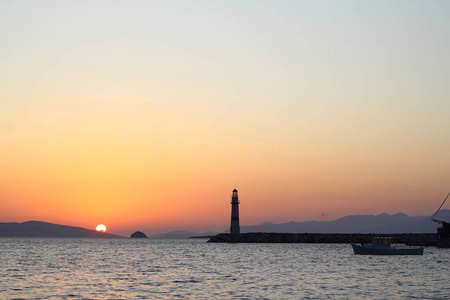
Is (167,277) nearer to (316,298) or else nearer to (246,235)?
(316,298)

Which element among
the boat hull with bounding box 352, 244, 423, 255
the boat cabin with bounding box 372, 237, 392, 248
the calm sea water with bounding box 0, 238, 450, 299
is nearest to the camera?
the calm sea water with bounding box 0, 238, 450, 299

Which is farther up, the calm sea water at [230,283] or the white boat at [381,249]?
the white boat at [381,249]

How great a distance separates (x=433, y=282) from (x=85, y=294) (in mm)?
32322

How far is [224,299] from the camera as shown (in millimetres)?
43125

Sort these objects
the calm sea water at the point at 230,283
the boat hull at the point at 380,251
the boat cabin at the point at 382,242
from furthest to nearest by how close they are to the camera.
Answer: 1. the boat cabin at the point at 382,242
2. the boat hull at the point at 380,251
3. the calm sea water at the point at 230,283

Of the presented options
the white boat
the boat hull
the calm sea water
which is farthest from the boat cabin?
the calm sea water

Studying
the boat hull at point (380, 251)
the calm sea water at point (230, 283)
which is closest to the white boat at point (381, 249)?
the boat hull at point (380, 251)

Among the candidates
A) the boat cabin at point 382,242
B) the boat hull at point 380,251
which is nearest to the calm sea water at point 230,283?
the boat hull at point 380,251

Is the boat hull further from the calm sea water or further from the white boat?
the calm sea water

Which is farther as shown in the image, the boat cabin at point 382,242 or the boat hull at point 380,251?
the boat cabin at point 382,242

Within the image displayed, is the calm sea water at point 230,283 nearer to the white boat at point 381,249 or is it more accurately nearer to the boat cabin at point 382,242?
the white boat at point 381,249

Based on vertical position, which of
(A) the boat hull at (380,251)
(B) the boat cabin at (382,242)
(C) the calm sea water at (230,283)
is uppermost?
(B) the boat cabin at (382,242)

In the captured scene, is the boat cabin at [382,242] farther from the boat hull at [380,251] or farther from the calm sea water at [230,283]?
the calm sea water at [230,283]

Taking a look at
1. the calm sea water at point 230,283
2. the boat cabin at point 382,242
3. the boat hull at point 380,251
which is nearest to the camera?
the calm sea water at point 230,283
